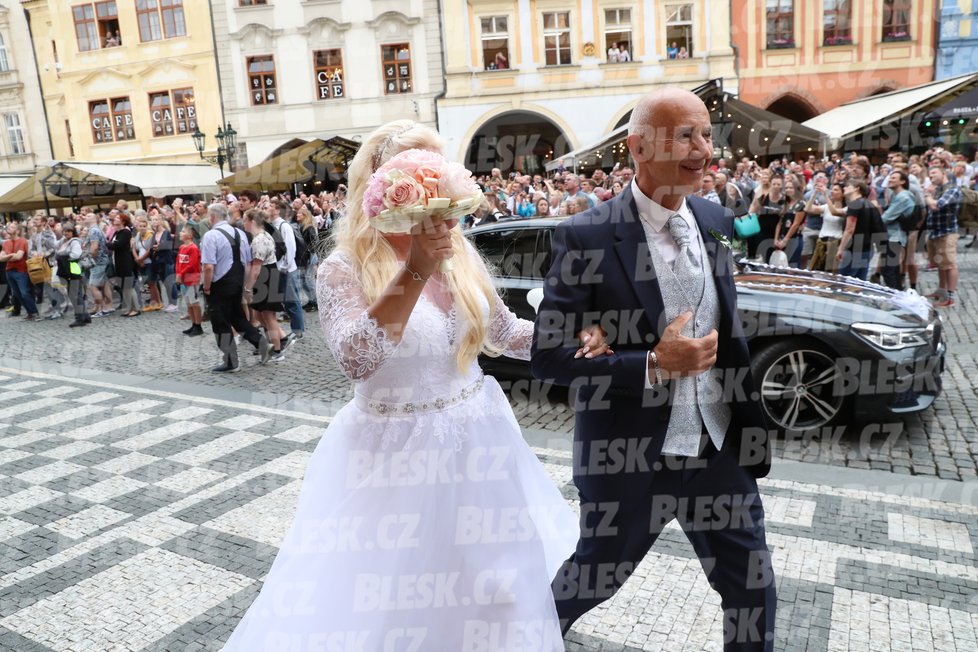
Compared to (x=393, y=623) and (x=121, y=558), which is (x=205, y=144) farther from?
(x=393, y=623)

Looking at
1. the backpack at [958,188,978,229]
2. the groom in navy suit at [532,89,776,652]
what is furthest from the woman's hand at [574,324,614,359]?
the backpack at [958,188,978,229]

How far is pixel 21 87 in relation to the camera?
1393 inches

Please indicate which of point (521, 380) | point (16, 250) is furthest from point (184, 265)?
point (16, 250)

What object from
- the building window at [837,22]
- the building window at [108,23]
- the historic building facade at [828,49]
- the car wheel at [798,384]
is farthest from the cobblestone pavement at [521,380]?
the building window at [108,23]

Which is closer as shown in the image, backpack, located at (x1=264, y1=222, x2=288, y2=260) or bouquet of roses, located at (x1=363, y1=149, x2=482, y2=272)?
bouquet of roses, located at (x1=363, y1=149, x2=482, y2=272)

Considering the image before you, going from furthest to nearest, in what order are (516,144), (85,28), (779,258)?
(85,28) → (516,144) → (779,258)

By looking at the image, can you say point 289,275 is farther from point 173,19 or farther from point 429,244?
point 173,19

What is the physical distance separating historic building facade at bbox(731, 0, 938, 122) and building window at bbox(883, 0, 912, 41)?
0.03 meters

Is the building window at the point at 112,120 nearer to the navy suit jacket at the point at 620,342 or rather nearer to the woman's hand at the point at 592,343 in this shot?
the navy suit jacket at the point at 620,342

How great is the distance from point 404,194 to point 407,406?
2.48ft

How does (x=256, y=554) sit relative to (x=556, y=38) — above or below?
below

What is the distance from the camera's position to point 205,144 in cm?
3033

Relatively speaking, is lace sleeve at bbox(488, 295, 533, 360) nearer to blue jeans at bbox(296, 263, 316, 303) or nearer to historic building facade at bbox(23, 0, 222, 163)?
blue jeans at bbox(296, 263, 316, 303)

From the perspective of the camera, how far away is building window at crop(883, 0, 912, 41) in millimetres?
26891
